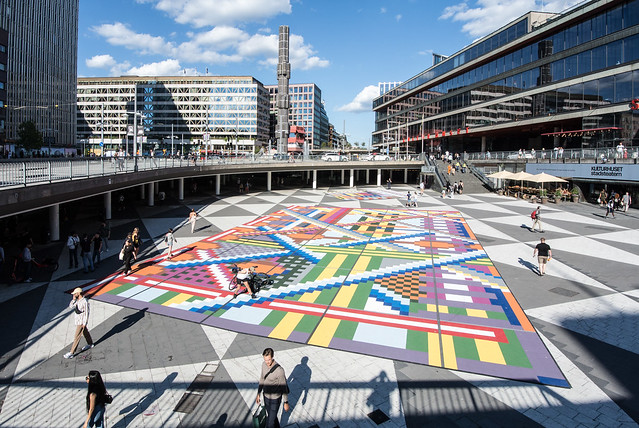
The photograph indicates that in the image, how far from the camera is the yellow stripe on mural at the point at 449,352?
859 centimetres

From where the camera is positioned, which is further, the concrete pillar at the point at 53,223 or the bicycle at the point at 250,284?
the concrete pillar at the point at 53,223

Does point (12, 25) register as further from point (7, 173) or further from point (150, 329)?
point (150, 329)

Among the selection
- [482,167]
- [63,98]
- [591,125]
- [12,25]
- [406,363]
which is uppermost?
[12,25]

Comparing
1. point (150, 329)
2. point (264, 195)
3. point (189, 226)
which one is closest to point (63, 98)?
point (264, 195)

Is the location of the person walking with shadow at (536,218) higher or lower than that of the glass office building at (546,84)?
lower

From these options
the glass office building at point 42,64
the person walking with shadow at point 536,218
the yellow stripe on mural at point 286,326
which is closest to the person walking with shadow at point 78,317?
the yellow stripe on mural at point 286,326

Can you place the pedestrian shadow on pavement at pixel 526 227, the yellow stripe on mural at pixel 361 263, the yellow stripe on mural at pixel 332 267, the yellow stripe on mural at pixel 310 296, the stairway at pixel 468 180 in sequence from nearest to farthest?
the yellow stripe on mural at pixel 310 296 < the yellow stripe on mural at pixel 332 267 < the yellow stripe on mural at pixel 361 263 < the pedestrian shadow on pavement at pixel 526 227 < the stairway at pixel 468 180

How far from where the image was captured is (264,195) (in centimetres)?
4288

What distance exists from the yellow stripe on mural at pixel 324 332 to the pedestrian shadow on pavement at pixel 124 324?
5027mm

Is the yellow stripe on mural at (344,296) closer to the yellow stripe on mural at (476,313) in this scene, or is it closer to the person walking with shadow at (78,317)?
the yellow stripe on mural at (476,313)

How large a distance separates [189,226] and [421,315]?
59.2 ft

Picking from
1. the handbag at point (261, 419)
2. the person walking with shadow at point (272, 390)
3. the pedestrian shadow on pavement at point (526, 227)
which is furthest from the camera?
the pedestrian shadow on pavement at point (526, 227)

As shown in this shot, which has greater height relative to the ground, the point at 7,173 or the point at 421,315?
the point at 7,173

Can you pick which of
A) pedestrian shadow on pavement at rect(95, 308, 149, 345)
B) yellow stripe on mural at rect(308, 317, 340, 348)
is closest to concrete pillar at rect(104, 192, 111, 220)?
pedestrian shadow on pavement at rect(95, 308, 149, 345)
